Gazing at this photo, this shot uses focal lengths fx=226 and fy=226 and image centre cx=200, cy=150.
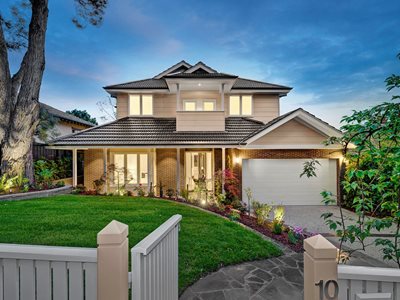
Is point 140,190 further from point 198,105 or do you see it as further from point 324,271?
point 324,271

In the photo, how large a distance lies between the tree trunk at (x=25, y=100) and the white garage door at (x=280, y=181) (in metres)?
10.3

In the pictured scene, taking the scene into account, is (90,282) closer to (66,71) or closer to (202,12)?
(202,12)

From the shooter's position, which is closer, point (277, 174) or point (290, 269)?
point (290, 269)

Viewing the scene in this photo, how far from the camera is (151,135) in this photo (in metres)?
12.0

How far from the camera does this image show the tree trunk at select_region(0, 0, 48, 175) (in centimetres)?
1013

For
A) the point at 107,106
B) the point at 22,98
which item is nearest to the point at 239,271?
the point at 22,98

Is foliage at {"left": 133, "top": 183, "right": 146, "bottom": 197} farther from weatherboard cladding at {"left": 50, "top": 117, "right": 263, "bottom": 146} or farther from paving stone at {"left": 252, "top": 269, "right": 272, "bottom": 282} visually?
paving stone at {"left": 252, "top": 269, "right": 272, "bottom": 282}

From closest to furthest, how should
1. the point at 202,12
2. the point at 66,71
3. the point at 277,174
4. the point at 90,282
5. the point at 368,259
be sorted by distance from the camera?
the point at 90,282 → the point at 368,259 → the point at 277,174 → the point at 202,12 → the point at 66,71

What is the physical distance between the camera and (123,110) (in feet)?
46.4

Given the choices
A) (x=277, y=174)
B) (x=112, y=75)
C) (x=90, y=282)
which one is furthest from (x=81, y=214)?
(x=112, y=75)

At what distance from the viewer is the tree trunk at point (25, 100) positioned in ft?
33.2

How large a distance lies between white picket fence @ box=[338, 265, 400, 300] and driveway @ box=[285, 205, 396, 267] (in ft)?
14.4

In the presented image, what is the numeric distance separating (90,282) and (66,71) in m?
31.8

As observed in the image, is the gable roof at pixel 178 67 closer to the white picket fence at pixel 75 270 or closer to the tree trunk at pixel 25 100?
the tree trunk at pixel 25 100
